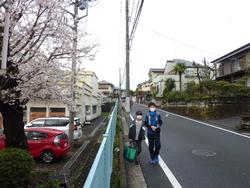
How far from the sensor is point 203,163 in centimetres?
841

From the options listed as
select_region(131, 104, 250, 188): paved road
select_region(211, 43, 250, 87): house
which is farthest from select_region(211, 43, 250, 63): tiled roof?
select_region(131, 104, 250, 188): paved road

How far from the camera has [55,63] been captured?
31.9 feet

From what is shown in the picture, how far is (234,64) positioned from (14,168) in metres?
31.9

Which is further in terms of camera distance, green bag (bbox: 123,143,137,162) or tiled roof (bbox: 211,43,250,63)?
tiled roof (bbox: 211,43,250,63)

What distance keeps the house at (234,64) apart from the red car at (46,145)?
2106 cm

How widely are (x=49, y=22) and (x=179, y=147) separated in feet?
20.4

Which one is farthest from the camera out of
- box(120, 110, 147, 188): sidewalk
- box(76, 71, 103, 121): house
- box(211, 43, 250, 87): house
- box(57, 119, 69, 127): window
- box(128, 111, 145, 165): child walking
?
box(211, 43, 250, 87): house

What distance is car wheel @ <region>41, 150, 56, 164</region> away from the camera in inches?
520

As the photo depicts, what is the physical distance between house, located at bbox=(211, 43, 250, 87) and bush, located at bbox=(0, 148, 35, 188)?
2522 centimetres

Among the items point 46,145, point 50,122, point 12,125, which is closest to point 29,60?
point 12,125

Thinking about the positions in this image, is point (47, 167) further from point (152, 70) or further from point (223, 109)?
point (152, 70)

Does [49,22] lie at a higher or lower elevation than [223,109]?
higher

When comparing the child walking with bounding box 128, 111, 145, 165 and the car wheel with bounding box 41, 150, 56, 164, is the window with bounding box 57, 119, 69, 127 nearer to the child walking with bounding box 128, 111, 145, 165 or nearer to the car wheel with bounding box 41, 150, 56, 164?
the car wheel with bounding box 41, 150, 56, 164

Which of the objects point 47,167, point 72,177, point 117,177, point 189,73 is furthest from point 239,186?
point 189,73
